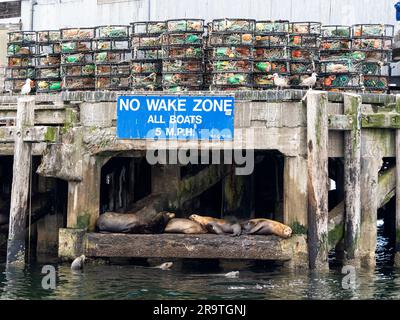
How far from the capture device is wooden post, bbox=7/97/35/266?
27828 millimetres

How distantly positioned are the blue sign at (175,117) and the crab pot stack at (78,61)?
6185 mm

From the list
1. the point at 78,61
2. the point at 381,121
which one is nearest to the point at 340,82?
the point at 381,121

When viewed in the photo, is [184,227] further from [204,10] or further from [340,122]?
[204,10]

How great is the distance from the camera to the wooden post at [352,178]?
2789 centimetres

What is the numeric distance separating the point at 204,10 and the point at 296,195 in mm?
10517

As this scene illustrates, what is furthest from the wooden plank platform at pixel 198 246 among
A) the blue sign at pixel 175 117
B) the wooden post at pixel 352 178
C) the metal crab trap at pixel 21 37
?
the metal crab trap at pixel 21 37

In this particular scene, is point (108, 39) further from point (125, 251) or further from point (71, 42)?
point (125, 251)

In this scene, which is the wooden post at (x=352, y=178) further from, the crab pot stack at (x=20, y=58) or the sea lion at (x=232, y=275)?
the crab pot stack at (x=20, y=58)

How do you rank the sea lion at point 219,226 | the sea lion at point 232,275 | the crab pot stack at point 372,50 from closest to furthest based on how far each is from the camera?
the sea lion at point 232,275, the sea lion at point 219,226, the crab pot stack at point 372,50

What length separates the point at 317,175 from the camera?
27312 millimetres

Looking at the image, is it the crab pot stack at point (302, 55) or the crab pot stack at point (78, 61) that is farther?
the crab pot stack at point (78, 61)

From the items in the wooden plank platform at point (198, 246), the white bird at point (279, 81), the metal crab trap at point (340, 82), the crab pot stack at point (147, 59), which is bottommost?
the wooden plank platform at point (198, 246)
